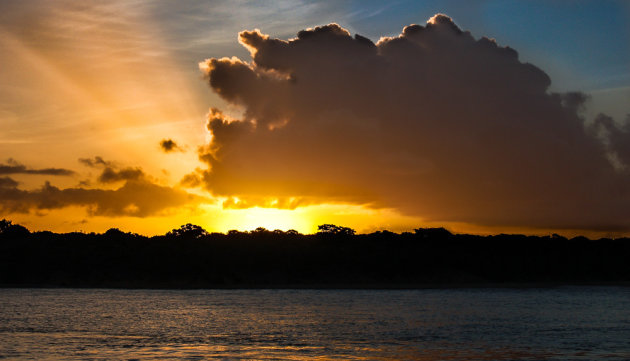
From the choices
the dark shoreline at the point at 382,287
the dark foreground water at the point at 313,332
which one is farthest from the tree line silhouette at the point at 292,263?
the dark foreground water at the point at 313,332

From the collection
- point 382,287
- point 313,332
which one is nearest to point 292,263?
point 382,287

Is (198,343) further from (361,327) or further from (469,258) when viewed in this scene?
(469,258)

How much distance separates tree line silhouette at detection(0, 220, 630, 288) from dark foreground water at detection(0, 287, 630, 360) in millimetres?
72065

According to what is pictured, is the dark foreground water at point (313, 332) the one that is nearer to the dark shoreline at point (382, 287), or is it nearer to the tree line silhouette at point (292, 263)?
the dark shoreline at point (382, 287)

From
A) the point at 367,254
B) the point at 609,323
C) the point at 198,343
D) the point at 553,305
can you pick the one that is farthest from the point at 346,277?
the point at 198,343

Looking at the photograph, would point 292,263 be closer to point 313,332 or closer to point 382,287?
point 382,287

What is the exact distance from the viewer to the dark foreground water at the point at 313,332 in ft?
144

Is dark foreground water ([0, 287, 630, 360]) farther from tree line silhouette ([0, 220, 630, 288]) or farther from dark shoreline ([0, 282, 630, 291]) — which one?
tree line silhouette ([0, 220, 630, 288])

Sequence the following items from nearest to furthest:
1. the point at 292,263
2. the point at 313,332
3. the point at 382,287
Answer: the point at 313,332, the point at 382,287, the point at 292,263

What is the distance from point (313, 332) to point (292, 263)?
4674 inches

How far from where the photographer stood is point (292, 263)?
574 ft

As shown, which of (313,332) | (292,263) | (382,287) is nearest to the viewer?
(313,332)

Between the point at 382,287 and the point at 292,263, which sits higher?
the point at 292,263

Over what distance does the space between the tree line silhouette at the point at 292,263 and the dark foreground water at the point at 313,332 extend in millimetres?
72065
